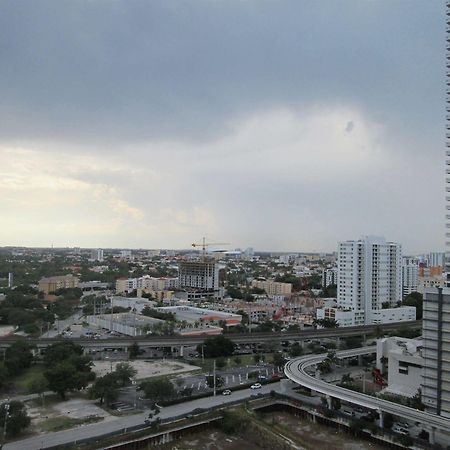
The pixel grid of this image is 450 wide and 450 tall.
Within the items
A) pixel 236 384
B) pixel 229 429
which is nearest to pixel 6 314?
pixel 236 384

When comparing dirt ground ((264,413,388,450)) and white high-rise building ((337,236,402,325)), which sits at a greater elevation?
white high-rise building ((337,236,402,325))

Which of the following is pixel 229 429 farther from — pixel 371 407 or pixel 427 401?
pixel 427 401

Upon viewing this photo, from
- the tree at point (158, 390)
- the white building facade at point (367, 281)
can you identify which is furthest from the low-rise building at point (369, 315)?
the tree at point (158, 390)

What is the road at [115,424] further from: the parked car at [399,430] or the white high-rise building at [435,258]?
the white high-rise building at [435,258]

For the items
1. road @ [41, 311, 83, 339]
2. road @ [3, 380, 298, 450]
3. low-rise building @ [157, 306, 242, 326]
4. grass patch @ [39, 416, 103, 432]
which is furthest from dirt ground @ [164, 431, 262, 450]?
low-rise building @ [157, 306, 242, 326]

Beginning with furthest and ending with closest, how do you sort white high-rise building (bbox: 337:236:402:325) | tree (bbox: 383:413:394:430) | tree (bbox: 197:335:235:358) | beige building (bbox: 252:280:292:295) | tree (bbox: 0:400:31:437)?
beige building (bbox: 252:280:292:295)
white high-rise building (bbox: 337:236:402:325)
tree (bbox: 197:335:235:358)
tree (bbox: 383:413:394:430)
tree (bbox: 0:400:31:437)

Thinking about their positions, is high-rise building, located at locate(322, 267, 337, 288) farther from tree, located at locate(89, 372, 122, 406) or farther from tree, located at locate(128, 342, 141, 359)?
tree, located at locate(89, 372, 122, 406)
